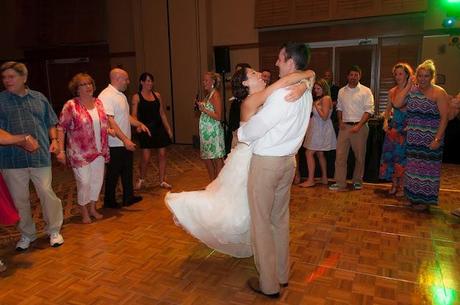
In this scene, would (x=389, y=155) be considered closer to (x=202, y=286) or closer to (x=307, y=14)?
(x=202, y=286)

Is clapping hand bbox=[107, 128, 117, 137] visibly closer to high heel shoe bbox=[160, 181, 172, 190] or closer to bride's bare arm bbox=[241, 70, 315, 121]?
high heel shoe bbox=[160, 181, 172, 190]

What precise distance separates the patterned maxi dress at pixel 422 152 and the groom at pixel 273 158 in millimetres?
2063

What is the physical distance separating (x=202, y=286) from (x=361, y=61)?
6.00 m

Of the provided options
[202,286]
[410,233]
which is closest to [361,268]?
[410,233]

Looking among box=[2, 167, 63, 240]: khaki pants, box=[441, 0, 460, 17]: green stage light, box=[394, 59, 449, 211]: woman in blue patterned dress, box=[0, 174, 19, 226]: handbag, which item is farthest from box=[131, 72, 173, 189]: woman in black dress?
box=[441, 0, 460, 17]: green stage light

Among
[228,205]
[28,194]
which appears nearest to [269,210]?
[228,205]

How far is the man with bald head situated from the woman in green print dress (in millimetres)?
695

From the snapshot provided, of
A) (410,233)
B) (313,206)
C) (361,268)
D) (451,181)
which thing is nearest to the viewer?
(361,268)

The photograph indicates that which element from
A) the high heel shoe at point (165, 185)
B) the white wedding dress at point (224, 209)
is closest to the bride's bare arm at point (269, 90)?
the white wedding dress at point (224, 209)

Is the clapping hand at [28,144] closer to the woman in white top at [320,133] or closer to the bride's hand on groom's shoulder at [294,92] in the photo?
the bride's hand on groom's shoulder at [294,92]

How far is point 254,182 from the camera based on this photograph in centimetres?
215

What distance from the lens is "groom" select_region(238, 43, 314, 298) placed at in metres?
2.03

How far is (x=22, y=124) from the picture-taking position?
9.48 ft

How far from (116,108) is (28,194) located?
3.86 feet
